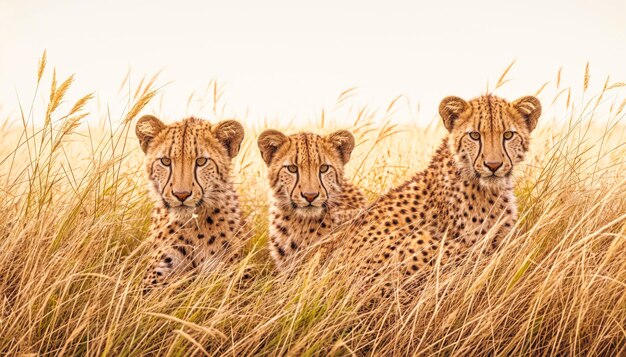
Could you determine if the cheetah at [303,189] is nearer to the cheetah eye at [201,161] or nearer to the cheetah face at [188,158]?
the cheetah face at [188,158]

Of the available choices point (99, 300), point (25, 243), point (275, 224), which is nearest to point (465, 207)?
point (275, 224)

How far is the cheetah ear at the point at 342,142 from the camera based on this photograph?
4.31 m

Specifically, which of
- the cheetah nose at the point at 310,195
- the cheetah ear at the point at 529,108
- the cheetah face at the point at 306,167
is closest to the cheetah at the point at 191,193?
the cheetah face at the point at 306,167

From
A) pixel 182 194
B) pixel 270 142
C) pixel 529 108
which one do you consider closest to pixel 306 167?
pixel 270 142

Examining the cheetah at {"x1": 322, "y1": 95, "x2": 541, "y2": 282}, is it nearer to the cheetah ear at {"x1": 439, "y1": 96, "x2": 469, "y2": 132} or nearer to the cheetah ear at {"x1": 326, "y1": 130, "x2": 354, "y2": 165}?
the cheetah ear at {"x1": 439, "y1": 96, "x2": 469, "y2": 132}

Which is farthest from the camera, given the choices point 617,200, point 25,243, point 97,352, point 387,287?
point 617,200

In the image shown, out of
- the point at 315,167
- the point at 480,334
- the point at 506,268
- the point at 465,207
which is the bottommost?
the point at 480,334

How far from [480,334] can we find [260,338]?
39.3 inches

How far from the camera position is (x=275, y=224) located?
4.20 m

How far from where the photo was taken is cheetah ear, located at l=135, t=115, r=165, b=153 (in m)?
4.04

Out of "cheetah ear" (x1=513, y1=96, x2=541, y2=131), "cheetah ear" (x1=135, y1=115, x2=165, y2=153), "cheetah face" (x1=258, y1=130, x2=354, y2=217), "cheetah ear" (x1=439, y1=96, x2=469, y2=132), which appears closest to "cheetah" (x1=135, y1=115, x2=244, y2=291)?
"cheetah ear" (x1=135, y1=115, x2=165, y2=153)

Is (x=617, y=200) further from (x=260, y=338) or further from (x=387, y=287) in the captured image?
(x=260, y=338)

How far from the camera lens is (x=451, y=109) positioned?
13.0ft

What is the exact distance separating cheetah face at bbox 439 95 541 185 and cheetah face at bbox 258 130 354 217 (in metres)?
0.68
